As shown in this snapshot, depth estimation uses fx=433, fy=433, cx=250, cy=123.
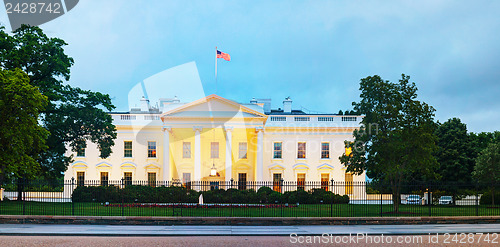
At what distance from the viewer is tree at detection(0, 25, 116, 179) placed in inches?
1187

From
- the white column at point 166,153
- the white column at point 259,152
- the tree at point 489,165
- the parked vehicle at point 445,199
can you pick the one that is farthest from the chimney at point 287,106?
the tree at point 489,165

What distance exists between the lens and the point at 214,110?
46625 millimetres

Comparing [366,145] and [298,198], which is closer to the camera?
[366,145]

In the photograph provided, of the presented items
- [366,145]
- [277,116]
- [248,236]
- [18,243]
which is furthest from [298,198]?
[18,243]

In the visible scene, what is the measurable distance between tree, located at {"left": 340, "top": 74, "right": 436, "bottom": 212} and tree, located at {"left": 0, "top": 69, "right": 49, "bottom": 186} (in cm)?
1911

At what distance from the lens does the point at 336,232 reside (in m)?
17.4

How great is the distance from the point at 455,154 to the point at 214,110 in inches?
986

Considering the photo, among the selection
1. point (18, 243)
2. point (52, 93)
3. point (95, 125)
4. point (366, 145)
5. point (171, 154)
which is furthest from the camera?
point (171, 154)

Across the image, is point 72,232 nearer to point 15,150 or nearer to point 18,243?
point 18,243

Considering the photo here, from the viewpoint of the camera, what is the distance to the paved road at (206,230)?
1669cm

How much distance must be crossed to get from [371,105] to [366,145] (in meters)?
2.60

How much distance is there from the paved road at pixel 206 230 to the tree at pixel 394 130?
6.33 meters

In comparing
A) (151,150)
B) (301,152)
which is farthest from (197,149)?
(301,152)

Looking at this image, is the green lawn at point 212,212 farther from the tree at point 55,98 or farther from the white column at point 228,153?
the white column at point 228,153
